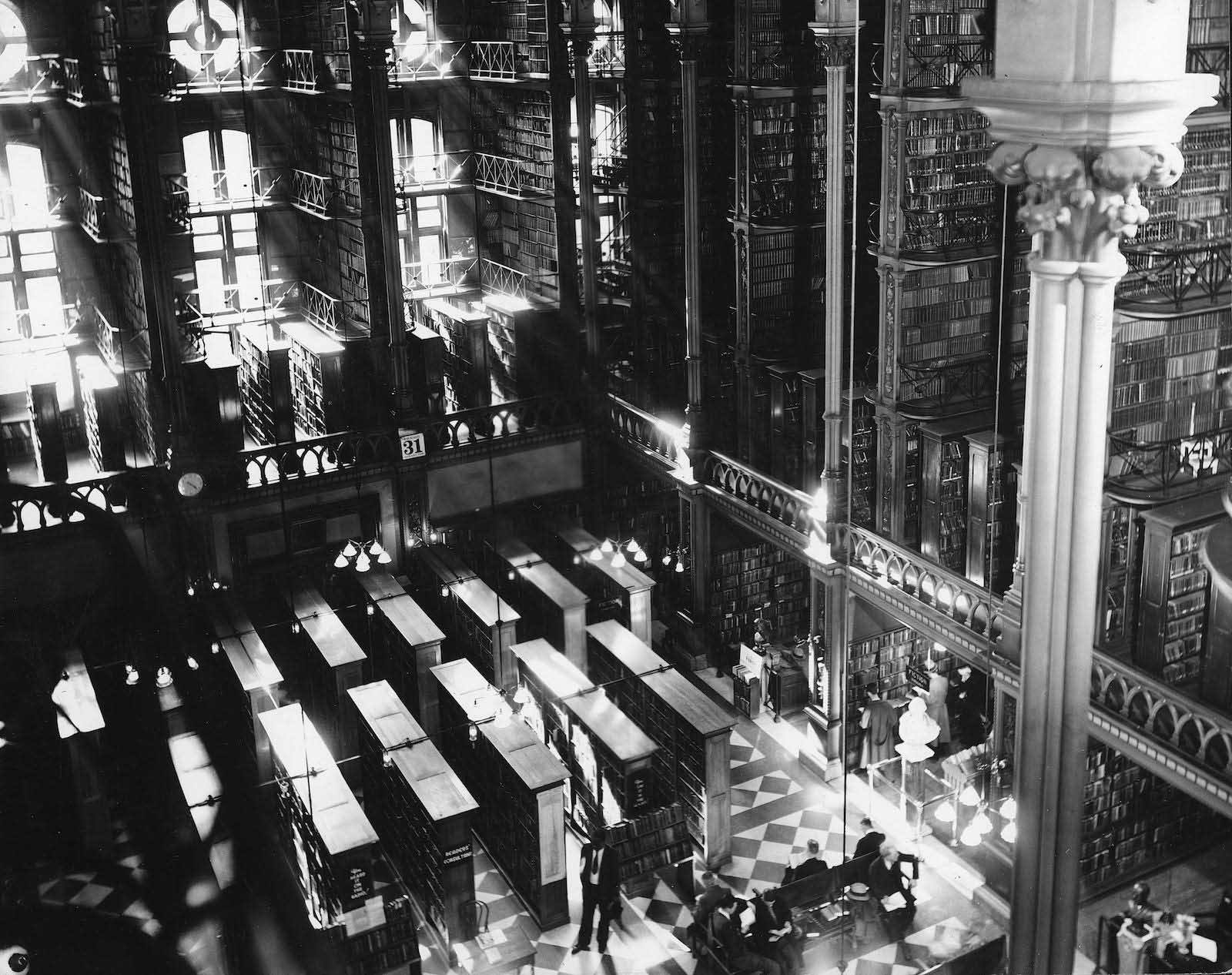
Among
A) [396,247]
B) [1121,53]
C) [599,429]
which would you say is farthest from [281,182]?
[1121,53]

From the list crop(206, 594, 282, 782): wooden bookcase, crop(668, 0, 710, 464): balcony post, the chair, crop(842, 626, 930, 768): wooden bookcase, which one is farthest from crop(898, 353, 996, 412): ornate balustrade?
crop(206, 594, 282, 782): wooden bookcase

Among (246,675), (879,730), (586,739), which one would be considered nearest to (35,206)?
(246,675)

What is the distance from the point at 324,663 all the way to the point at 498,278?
3.06 meters

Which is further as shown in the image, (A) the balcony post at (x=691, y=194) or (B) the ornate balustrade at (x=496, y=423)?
(A) the balcony post at (x=691, y=194)

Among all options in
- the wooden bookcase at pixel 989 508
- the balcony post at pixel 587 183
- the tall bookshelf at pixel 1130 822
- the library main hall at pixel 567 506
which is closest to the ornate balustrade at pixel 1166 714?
the library main hall at pixel 567 506

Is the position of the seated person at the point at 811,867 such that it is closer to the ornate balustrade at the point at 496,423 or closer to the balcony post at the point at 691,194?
the ornate balustrade at the point at 496,423

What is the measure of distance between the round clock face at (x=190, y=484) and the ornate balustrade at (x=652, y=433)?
15.1 feet

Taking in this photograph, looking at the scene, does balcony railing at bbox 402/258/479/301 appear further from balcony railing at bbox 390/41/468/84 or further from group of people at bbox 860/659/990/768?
group of people at bbox 860/659/990/768

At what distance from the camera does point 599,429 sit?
34.0 feet

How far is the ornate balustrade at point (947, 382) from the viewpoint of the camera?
9.05 metres

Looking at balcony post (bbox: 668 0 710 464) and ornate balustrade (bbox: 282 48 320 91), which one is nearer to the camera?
ornate balustrade (bbox: 282 48 320 91)

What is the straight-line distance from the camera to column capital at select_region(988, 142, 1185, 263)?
282cm

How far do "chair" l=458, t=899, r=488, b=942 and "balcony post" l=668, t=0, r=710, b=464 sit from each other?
421 cm

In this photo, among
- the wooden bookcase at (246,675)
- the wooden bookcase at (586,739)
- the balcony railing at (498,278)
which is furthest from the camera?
the balcony railing at (498,278)
